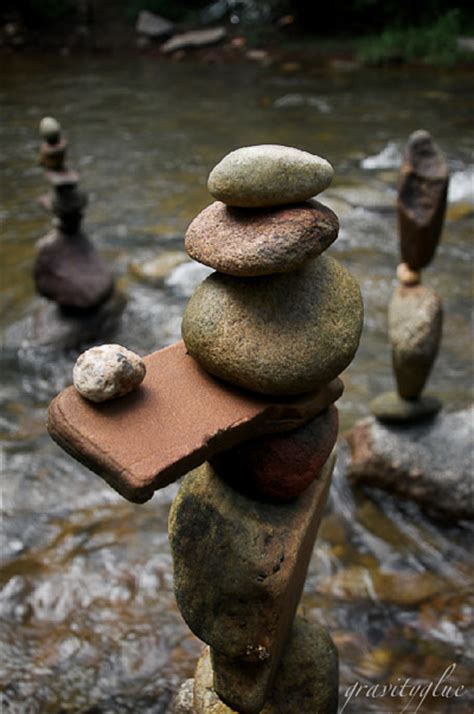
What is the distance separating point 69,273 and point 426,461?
263 centimetres

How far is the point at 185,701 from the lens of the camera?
2.28 meters

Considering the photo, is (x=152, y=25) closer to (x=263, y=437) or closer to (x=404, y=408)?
(x=404, y=408)

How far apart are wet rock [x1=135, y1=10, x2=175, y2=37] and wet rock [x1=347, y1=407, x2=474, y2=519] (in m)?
13.1

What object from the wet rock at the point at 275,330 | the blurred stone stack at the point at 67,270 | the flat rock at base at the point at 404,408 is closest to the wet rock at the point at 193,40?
the blurred stone stack at the point at 67,270

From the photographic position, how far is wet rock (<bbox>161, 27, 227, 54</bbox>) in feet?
46.5

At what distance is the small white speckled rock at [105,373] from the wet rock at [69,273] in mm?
3478

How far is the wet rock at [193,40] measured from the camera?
1417 centimetres

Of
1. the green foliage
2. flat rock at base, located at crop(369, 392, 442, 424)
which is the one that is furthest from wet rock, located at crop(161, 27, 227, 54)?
flat rock at base, located at crop(369, 392, 442, 424)

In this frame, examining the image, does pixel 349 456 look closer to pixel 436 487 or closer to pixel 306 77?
pixel 436 487

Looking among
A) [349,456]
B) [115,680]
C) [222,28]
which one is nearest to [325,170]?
[115,680]

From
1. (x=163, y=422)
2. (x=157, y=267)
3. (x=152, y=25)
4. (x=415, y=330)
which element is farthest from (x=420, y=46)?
(x=163, y=422)

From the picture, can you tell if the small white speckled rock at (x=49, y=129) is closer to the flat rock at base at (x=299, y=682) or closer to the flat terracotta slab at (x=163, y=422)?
the flat terracotta slab at (x=163, y=422)

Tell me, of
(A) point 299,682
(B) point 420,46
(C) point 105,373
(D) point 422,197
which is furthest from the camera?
(B) point 420,46

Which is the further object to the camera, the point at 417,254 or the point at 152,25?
the point at 152,25
